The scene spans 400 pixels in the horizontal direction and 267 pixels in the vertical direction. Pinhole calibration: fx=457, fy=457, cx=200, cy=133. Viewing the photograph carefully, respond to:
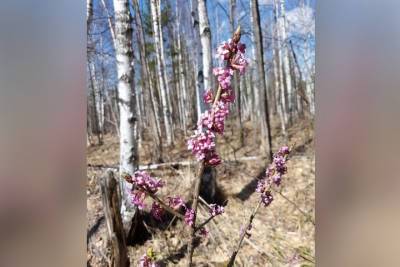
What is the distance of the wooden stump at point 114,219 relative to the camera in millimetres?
2154

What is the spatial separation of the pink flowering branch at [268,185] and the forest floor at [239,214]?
0.02 m

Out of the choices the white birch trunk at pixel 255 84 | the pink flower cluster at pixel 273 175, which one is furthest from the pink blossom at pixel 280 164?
the white birch trunk at pixel 255 84

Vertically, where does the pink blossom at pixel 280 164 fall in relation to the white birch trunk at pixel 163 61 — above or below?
below

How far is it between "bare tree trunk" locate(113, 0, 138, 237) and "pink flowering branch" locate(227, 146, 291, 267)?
0.53m

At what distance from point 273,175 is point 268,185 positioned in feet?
0.18

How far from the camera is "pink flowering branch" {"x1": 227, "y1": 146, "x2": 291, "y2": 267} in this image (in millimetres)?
2201

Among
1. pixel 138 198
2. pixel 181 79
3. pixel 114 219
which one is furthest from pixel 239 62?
pixel 114 219

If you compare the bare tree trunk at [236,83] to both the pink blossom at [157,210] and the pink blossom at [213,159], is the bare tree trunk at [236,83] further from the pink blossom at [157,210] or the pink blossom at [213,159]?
the pink blossom at [157,210]

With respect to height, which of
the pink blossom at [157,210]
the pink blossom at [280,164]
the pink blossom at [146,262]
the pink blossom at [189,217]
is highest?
the pink blossom at [280,164]

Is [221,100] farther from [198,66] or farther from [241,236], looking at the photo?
[241,236]

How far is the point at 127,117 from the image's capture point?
2.17m
